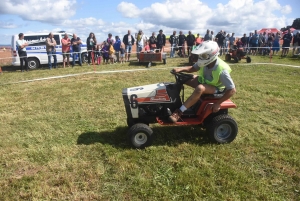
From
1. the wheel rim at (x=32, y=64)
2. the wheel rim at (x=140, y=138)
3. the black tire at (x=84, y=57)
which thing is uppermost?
the black tire at (x=84, y=57)

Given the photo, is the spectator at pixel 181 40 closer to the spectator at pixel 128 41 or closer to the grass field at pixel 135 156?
the spectator at pixel 128 41

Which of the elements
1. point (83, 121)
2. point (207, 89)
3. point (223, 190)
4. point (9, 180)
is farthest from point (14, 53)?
point (223, 190)

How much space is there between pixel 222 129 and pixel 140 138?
140cm

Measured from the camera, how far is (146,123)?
4.02 m

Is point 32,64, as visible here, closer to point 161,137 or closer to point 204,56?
point 161,137

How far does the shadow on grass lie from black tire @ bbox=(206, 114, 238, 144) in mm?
209

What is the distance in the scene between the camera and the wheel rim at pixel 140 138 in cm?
380

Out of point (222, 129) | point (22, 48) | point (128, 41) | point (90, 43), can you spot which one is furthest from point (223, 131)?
point (128, 41)

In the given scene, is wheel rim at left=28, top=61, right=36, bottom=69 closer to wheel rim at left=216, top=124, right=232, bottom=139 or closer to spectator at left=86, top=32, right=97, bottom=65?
spectator at left=86, top=32, right=97, bottom=65

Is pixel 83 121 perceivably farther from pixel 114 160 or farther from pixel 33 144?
pixel 114 160

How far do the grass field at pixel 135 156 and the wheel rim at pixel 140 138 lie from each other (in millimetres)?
149

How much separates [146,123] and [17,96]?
5.01 meters

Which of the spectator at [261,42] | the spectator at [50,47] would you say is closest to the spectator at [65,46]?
the spectator at [50,47]

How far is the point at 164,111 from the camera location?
3.92 metres
